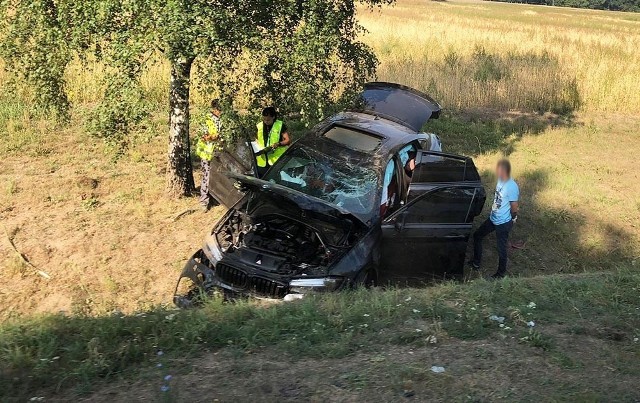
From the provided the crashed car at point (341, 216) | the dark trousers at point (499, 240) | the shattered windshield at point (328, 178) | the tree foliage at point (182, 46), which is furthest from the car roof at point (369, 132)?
the dark trousers at point (499, 240)

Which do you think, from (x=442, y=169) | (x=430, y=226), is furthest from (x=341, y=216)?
(x=442, y=169)

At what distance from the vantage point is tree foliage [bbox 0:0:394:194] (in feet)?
19.4

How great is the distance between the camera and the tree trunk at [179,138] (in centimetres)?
785

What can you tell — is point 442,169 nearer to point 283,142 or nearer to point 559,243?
point 283,142

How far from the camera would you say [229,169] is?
7613 millimetres

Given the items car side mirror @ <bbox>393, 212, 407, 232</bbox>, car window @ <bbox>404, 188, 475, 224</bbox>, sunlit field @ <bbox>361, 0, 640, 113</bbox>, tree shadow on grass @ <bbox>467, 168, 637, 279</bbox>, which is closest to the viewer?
car side mirror @ <bbox>393, 212, 407, 232</bbox>

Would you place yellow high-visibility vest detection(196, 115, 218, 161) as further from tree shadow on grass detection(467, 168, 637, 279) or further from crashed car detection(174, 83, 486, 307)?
tree shadow on grass detection(467, 168, 637, 279)

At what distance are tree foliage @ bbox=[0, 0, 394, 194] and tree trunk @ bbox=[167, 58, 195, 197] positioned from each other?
0.02 meters

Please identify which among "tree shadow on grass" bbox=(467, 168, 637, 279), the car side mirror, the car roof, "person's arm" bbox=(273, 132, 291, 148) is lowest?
"tree shadow on grass" bbox=(467, 168, 637, 279)

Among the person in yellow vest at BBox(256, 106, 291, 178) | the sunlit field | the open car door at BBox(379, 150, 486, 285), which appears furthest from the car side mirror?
the sunlit field

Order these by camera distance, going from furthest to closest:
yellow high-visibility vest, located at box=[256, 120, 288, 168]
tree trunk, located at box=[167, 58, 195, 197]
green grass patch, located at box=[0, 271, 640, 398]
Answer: yellow high-visibility vest, located at box=[256, 120, 288, 168] < tree trunk, located at box=[167, 58, 195, 197] < green grass patch, located at box=[0, 271, 640, 398]

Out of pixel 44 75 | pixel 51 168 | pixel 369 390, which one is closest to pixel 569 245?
pixel 369 390

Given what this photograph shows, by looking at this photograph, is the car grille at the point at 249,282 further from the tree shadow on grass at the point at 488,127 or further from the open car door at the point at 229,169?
the tree shadow on grass at the point at 488,127

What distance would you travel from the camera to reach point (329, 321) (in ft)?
14.7
